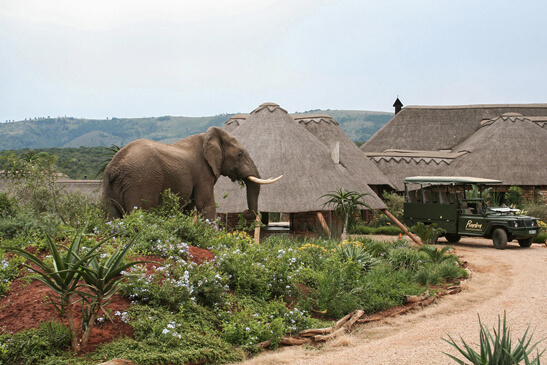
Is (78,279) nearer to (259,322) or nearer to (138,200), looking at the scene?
(259,322)

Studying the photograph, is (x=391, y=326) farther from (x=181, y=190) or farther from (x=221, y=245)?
(x=181, y=190)

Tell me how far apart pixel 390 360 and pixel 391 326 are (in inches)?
71.0

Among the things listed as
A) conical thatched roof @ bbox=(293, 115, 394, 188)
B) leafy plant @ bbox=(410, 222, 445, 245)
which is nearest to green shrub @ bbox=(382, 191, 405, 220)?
conical thatched roof @ bbox=(293, 115, 394, 188)

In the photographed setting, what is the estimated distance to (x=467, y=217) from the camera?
17.3 metres

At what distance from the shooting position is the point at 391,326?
283 inches

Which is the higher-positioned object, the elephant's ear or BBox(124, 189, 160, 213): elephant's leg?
the elephant's ear

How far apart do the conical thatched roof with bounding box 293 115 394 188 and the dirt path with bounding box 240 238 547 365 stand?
44.1 ft

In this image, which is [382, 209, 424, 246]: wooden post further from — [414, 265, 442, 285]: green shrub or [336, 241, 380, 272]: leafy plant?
[336, 241, 380, 272]: leafy plant

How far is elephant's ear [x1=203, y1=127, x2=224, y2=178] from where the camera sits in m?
10.9

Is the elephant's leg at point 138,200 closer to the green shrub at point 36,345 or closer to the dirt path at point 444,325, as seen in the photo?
the green shrub at point 36,345

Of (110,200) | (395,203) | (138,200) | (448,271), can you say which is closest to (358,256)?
(448,271)

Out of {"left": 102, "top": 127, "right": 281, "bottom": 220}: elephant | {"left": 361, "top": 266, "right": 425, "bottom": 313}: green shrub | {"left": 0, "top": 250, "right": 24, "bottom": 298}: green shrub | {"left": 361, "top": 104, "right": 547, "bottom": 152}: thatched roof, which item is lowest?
{"left": 361, "top": 266, "right": 425, "bottom": 313}: green shrub

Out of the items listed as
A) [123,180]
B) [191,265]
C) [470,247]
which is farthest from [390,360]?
[470,247]

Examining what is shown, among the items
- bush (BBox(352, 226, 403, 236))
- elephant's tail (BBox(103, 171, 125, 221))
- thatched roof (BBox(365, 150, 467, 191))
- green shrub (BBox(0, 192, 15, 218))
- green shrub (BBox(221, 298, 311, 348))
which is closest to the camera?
green shrub (BBox(221, 298, 311, 348))
